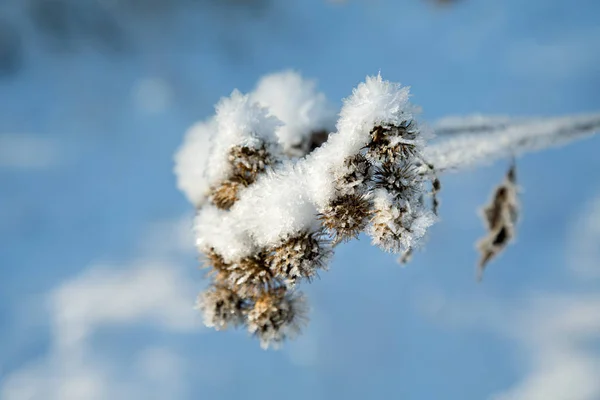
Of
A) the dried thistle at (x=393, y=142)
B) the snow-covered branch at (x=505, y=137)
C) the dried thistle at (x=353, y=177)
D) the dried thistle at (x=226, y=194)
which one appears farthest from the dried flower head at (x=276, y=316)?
the snow-covered branch at (x=505, y=137)

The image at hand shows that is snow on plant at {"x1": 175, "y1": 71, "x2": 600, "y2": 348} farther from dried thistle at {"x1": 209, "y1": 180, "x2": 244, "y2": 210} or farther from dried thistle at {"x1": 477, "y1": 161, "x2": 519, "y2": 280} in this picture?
dried thistle at {"x1": 477, "y1": 161, "x2": 519, "y2": 280}

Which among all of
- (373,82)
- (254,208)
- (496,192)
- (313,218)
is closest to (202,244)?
(254,208)

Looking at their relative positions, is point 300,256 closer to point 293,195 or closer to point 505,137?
point 293,195

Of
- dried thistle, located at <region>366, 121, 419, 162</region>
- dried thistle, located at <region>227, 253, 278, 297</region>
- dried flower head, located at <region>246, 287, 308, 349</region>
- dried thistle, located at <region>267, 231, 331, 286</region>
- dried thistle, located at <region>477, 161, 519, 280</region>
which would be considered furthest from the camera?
dried thistle, located at <region>477, 161, 519, 280</region>

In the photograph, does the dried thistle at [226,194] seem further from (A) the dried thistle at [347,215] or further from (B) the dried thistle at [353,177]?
(B) the dried thistle at [353,177]

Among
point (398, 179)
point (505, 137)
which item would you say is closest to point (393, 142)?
point (398, 179)

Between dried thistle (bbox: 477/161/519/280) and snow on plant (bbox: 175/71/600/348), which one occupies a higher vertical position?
dried thistle (bbox: 477/161/519/280)

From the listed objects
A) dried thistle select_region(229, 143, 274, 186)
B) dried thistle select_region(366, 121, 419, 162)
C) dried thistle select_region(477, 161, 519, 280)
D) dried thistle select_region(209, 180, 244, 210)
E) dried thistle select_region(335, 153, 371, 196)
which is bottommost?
dried thistle select_region(335, 153, 371, 196)

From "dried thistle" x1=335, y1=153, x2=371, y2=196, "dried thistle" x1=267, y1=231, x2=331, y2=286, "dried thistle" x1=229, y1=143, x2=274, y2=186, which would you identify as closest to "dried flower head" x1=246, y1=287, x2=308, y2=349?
"dried thistle" x1=267, y1=231, x2=331, y2=286
